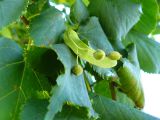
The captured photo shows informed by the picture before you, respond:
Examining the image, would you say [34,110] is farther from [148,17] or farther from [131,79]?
[148,17]

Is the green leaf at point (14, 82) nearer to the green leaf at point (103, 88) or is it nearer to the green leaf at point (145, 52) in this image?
the green leaf at point (103, 88)

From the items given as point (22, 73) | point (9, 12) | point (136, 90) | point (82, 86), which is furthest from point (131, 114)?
point (9, 12)

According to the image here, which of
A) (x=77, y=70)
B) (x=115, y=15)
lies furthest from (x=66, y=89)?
(x=115, y=15)

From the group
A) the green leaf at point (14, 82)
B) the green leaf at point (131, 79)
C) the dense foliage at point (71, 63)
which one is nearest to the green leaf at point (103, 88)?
the dense foliage at point (71, 63)

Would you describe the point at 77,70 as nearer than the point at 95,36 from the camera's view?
Yes

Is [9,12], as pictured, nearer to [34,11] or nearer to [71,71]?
[34,11]

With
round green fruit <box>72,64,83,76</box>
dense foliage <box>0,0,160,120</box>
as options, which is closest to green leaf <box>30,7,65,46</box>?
dense foliage <box>0,0,160,120</box>
